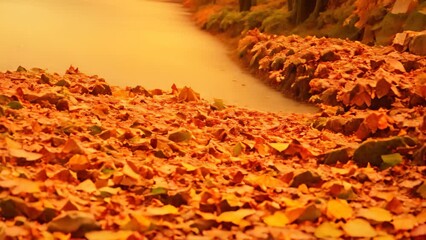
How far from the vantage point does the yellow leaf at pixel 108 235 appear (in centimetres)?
303

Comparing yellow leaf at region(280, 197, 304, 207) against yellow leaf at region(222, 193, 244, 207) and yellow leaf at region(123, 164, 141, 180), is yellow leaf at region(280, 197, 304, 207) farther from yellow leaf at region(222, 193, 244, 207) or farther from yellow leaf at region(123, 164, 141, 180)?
yellow leaf at region(123, 164, 141, 180)

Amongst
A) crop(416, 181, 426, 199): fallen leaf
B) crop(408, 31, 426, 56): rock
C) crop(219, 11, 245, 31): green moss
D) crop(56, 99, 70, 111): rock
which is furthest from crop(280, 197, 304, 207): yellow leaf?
crop(219, 11, 245, 31): green moss

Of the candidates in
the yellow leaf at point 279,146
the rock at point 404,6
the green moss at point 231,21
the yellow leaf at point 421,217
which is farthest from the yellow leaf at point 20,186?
the green moss at point 231,21

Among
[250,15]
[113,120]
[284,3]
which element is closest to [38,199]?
[113,120]

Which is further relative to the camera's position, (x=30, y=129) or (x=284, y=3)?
(x=284, y=3)

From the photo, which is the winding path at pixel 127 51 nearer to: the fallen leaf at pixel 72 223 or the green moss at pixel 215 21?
the green moss at pixel 215 21

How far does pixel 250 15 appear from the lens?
15.9 metres

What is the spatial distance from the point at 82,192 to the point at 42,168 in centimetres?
48

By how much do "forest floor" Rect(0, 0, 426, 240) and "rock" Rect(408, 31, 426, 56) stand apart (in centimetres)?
60

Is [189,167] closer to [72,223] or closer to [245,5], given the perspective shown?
[72,223]

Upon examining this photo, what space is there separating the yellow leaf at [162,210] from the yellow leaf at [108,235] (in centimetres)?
31

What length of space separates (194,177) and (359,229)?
4.50 feet

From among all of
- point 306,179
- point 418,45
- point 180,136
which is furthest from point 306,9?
point 306,179

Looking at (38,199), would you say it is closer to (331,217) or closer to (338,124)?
(331,217)
